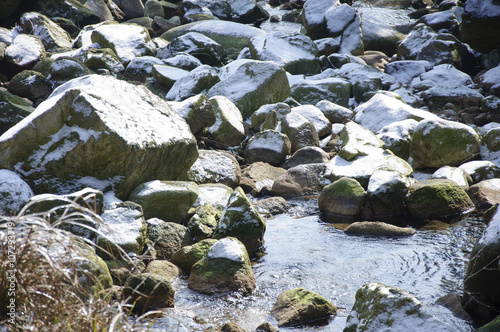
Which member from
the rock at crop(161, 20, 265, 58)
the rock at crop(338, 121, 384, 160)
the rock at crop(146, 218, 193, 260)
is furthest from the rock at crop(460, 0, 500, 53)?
the rock at crop(146, 218, 193, 260)

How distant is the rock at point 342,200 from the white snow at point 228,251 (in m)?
2.35

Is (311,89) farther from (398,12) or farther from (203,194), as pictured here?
(398,12)

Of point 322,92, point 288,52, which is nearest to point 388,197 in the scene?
point 322,92

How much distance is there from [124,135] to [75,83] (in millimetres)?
1090

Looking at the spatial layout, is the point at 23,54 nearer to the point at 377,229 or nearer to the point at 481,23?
the point at 377,229

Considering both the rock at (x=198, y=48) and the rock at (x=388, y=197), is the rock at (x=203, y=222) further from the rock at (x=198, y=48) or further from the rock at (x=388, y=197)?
the rock at (x=198, y=48)

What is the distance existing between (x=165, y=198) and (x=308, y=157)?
3.67 m

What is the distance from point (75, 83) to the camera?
5961mm

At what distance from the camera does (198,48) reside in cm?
1449

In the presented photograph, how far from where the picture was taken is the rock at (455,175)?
7.48m

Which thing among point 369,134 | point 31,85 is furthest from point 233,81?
point 31,85

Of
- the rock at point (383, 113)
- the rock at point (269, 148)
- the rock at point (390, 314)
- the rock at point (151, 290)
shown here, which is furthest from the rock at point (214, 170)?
the rock at point (390, 314)

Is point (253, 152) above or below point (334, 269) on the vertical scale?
below

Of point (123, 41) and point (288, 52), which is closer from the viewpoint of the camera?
point (288, 52)
